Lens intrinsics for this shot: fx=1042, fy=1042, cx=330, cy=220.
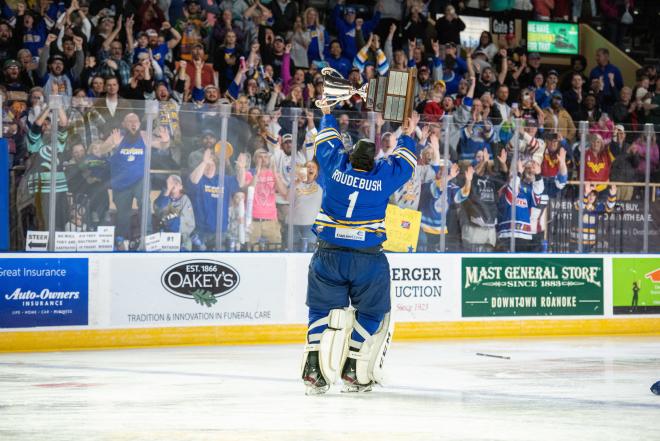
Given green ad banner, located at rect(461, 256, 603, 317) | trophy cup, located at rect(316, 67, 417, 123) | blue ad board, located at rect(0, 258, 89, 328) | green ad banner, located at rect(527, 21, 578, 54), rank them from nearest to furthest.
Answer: trophy cup, located at rect(316, 67, 417, 123)
blue ad board, located at rect(0, 258, 89, 328)
green ad banner, located at rect(461, 256, 603, 317)
green ad banner, located at rect(527, 21, 578, 54)

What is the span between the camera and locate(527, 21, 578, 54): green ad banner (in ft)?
62.2

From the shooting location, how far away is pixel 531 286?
40.1ft

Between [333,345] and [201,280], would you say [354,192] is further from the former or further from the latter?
[201,280]

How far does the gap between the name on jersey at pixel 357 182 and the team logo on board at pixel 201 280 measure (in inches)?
151

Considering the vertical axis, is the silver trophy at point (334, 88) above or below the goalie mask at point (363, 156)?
above

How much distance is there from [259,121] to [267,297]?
1.87 meters

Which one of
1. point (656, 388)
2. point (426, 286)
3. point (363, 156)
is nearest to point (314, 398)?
point (363, 156)

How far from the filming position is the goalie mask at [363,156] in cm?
722

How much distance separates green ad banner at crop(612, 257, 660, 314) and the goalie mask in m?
6.22

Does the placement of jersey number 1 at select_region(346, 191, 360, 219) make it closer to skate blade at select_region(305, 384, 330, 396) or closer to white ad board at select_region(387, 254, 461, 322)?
skate blade at select_region(305, 384, 330, 396)

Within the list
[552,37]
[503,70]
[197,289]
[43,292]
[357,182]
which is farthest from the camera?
[552,37]

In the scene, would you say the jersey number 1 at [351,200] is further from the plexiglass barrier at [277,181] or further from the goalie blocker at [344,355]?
the plexiglass barrier at [277,181]

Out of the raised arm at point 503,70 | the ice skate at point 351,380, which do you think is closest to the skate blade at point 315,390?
the ice skate at point 351,380

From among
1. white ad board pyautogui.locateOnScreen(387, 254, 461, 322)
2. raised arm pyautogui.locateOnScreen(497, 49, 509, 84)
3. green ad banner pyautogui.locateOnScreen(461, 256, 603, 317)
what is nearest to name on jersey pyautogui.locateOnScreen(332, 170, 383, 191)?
white ad board pyautogui.locateOnScreen(387, 254, 461, 322)
